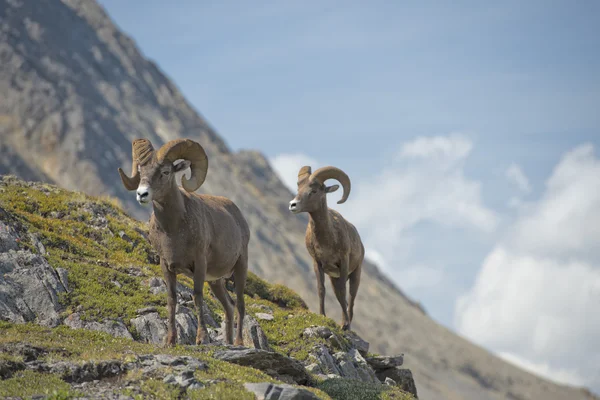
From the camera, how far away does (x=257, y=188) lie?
383 feet

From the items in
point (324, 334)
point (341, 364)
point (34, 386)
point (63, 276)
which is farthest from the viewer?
point (324, 334)

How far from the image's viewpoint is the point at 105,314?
15367mm

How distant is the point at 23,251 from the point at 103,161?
2768 inches

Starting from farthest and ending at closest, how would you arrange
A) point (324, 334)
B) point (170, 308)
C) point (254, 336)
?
point (324, 334) → point (254, 336) → point (170, 308)

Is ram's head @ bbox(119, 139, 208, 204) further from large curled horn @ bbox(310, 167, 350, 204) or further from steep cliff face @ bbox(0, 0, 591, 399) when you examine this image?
steep cliff face @ bbox(0, 0, 591, 399)

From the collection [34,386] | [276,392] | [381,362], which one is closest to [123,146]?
[381,362]

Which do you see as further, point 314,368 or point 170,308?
point 314,368

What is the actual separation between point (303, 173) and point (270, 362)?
7.53 metres

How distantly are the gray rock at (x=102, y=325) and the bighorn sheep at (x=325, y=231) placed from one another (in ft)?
19.0

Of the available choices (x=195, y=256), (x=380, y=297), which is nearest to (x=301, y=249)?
(x=380, y=297)

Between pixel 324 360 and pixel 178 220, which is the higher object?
pixel 178 220

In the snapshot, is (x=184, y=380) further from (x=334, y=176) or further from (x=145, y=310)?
(x=334, y=176)

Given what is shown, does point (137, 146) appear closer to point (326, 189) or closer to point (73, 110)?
point (326, 189)

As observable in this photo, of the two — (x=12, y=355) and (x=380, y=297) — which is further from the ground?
(x=380, y=297)
